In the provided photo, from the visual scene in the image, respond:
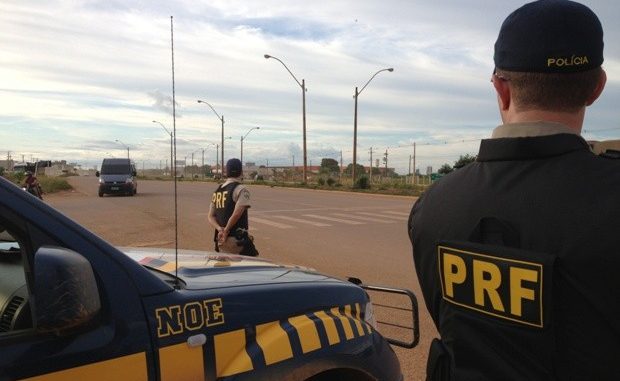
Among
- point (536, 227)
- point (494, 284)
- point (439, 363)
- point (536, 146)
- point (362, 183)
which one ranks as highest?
point (536, 146)

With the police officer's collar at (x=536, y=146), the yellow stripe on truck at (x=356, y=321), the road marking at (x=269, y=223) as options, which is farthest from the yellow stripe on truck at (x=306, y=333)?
the road marking at (x=269, y=223)

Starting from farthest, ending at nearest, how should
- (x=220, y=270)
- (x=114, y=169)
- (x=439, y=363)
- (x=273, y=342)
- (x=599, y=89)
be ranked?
(x=114, y=169), (x=220, y=270), (x=273, y=342), (x=439, y=363), (x=599, y=89)

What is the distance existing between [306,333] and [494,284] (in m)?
1.06

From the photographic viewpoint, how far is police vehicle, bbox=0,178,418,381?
158 cm

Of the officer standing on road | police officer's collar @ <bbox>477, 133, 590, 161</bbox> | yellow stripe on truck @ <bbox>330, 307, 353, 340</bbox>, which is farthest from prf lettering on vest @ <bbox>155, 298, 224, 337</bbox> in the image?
the officer standing on road

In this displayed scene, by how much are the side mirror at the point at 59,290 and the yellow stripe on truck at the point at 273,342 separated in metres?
0.69

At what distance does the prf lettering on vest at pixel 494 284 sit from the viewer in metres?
1.24

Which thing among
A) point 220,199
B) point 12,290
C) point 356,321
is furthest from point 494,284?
point 220,199

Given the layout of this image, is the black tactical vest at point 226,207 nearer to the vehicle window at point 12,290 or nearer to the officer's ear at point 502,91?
the vehicle window at point 12,290

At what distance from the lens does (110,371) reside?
168 cm

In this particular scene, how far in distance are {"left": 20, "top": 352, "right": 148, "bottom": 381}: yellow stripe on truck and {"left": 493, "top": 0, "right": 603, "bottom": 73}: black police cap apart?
142 cm

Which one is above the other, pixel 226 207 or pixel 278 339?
pixel 226 207

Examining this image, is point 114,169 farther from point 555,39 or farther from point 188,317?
point 555,39

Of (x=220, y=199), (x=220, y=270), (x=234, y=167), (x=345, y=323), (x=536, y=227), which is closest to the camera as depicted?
(x=536, y=227)
